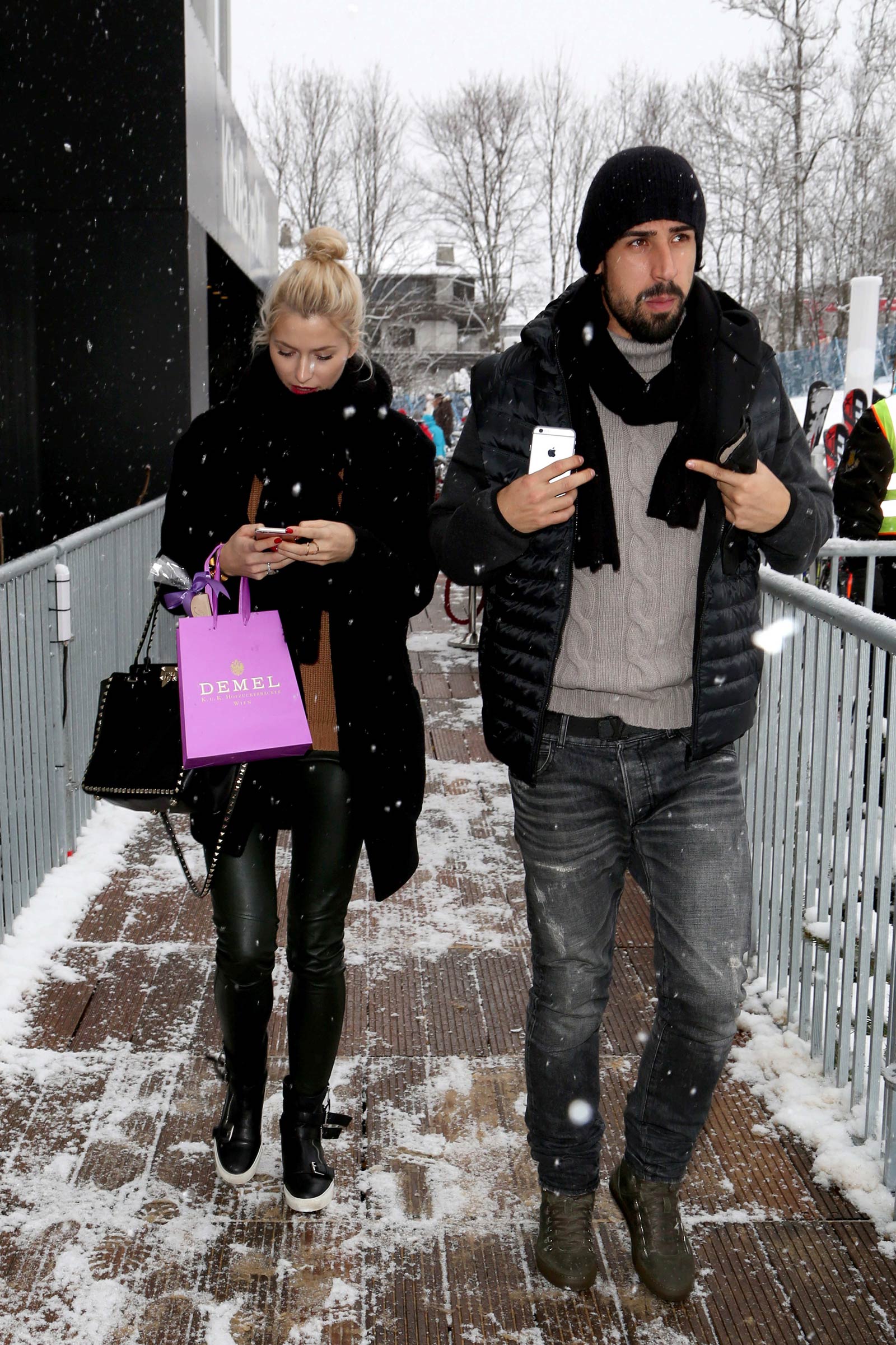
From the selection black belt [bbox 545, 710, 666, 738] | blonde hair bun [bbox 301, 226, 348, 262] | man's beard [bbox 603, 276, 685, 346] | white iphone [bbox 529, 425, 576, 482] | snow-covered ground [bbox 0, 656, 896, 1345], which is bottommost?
snow-covered ground [bbox 0, 656, 896, 1345]

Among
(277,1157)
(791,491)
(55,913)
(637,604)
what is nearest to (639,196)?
(791,491)

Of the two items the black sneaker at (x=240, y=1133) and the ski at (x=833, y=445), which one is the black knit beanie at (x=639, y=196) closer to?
the black sneaker at (x=240, y=1133)

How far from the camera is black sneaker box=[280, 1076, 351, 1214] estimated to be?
314 centimetres

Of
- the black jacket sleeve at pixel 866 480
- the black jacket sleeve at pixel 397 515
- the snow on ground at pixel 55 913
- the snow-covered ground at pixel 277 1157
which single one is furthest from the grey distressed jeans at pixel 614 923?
the black jacket sleeve at pixel 866 480

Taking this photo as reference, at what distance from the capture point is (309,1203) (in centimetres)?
313

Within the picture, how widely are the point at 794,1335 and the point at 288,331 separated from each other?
2.43 metres

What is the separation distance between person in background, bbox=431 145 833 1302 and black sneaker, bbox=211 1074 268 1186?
2.52 ft

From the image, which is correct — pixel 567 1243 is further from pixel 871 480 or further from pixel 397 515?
pixel 871 480

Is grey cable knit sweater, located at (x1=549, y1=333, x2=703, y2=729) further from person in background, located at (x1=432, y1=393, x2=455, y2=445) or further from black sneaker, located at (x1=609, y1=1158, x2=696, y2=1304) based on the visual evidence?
person in background, located at (x1=432, y1=393, x2=455, y2=445)

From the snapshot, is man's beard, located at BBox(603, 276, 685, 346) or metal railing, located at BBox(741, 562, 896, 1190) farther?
metal railing, located at BBox(741, 562, 896, 1190)

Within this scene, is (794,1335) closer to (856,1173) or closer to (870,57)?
(856,1173)

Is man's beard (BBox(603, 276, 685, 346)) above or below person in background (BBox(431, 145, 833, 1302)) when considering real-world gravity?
above

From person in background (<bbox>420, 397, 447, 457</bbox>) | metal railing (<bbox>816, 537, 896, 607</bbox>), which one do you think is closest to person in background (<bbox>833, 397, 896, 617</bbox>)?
metal railing (<bbox>816, 537, 896, 607</bbox>)

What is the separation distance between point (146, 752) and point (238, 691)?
1.08 feet
